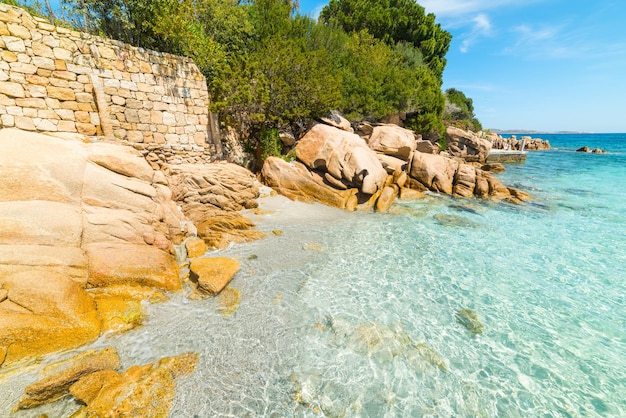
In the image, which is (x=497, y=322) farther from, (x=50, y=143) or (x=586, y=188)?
(x=586, y=188)

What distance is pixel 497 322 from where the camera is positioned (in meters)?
5.63

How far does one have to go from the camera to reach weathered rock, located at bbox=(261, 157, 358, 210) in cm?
1237

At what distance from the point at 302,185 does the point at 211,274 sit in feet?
24.1

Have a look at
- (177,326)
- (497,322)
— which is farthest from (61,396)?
(497,322)

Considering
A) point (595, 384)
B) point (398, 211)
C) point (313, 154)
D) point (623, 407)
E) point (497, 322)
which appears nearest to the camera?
point (623, 407)

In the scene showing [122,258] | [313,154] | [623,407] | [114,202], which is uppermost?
[313,154]

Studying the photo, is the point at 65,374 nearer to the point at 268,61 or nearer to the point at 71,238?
the point at 71,238

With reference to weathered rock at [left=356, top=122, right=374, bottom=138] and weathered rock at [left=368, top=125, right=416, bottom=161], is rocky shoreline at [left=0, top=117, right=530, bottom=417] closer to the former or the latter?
weathered rock at [left=368, top=125, right=416, bottom=161]

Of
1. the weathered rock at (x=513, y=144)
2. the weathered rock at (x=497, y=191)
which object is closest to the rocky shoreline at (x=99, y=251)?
the weathered rock at (x=497, y=191)

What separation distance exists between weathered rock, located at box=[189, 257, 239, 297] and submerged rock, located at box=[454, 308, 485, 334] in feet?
17.4

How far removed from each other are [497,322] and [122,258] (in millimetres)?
8371

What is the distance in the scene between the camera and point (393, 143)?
1658 cm

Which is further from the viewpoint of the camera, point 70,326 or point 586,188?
point 586,188

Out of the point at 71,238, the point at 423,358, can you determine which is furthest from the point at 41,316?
the point at 423,358
